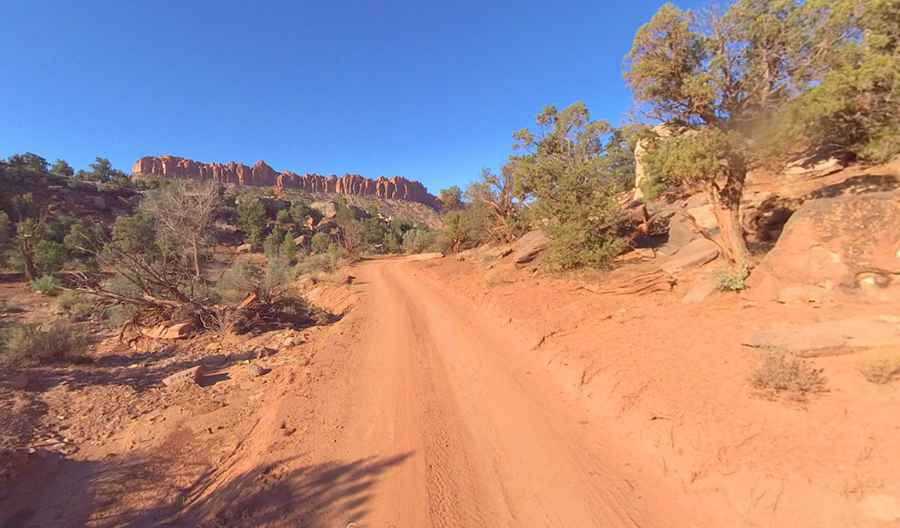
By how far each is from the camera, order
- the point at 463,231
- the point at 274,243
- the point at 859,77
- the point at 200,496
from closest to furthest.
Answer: the point at 200,496 → the point at 859,77 → the point at 463,231 → the point at 274,243

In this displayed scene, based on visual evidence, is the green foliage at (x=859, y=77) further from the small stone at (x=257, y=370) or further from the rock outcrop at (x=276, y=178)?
the rock outcrop at (x=276, y=178)

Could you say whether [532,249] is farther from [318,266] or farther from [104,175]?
[104,175]

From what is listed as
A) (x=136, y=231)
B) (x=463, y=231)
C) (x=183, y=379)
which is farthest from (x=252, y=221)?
(x=183, y=379)

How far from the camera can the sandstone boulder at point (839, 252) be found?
5570 millimetres

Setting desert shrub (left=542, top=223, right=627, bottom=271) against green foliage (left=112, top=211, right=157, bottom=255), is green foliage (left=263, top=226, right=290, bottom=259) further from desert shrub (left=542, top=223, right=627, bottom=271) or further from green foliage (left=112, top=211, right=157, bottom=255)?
desert shrub (left=542, top=223, right=627, bottom=271)

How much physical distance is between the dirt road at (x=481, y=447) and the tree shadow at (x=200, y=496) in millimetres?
274

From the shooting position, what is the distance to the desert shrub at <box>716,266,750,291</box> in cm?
729

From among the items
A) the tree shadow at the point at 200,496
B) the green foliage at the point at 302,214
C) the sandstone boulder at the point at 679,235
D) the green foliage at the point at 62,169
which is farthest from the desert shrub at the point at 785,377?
the green foliage at the point at 62,169

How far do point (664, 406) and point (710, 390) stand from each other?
69 centimetres

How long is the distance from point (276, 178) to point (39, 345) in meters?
126

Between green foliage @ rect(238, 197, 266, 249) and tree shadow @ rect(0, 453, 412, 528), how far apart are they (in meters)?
39.7

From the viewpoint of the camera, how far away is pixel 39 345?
676 cm

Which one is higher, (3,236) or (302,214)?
(302,214)

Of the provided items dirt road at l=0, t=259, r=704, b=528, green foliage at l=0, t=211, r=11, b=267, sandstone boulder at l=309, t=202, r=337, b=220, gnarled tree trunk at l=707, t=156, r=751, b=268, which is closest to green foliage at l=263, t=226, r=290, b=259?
sandstone boulder at l=309, t=202, r=337, b=220
